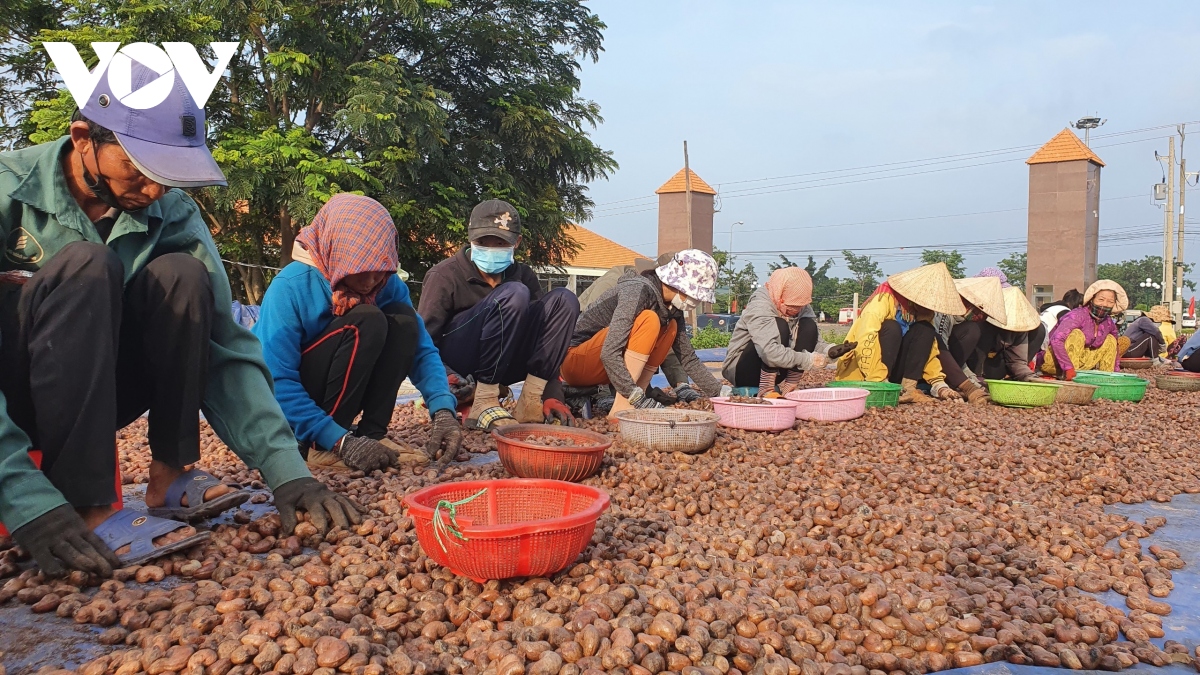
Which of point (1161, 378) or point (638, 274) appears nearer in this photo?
point (638, 274)

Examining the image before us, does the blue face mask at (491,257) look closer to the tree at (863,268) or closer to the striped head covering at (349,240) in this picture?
the striped head covering at (349,240)

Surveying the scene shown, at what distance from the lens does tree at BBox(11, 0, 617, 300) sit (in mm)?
12250

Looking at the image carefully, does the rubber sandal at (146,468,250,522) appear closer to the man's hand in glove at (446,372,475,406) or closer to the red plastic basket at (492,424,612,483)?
the red plastic basket at (492,424,612,483)

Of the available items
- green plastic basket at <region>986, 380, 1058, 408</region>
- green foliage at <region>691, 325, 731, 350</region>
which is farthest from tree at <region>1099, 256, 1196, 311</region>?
green plastic basket at <region>986, 380, 1058, 408</region>

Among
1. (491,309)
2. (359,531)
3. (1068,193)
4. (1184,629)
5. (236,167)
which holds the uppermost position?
(1068,193)

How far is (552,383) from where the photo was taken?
156 inches

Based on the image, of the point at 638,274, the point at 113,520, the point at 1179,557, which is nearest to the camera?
the point at 113,520

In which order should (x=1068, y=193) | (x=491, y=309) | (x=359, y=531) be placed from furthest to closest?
(x=1068, y=193), (x=491, y=309), (x=359, y=531)

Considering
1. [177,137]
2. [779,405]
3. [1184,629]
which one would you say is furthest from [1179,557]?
[177,137]

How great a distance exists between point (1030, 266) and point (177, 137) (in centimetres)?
3069

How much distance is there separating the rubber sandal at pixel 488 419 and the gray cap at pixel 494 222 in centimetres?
80

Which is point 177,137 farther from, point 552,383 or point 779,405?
point 779,405

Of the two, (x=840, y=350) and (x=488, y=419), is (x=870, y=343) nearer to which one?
(x=840, y=350)

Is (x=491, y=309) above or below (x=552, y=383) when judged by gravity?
above
